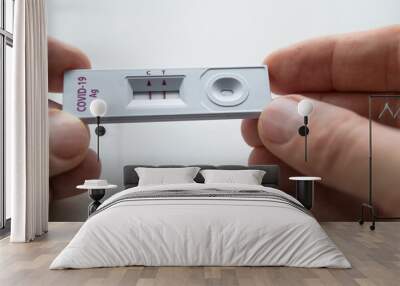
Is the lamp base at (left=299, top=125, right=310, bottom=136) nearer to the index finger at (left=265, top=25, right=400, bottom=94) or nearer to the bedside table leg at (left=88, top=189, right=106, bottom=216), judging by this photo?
the index finger at (left=265, top=25, right=400, bottom=94)

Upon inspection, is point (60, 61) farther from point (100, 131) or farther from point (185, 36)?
point (185, 36)

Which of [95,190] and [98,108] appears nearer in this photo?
[95,190]

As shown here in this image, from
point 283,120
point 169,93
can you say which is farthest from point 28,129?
point 283,120

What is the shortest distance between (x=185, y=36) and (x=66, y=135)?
1.68 m

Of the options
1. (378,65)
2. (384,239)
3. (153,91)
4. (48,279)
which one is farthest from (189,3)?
(48,279)

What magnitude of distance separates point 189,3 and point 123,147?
5.70 feet

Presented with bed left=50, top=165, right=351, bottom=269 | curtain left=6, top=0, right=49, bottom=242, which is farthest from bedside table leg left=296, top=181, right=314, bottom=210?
curtain left=6, top=0, right=49, bottom=242

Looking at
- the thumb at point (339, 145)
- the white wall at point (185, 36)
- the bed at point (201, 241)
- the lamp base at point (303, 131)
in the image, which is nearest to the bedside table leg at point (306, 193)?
the thumb at point (339, 145)

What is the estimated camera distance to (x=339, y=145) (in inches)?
223

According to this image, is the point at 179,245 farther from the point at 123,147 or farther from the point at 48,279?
the point at 123,147

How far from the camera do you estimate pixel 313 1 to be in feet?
19.3

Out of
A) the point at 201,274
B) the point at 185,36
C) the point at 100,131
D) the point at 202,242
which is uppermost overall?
the point at 185,36

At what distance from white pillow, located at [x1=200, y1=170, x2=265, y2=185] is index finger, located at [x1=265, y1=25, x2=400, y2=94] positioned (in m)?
0.96

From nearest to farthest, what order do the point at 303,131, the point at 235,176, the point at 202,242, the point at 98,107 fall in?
the point at 202,242 → the point at 235,176 → the point at 98,107 → the point at 303,131
